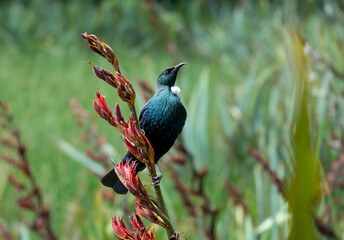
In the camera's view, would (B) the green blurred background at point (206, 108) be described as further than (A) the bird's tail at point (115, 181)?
Yes

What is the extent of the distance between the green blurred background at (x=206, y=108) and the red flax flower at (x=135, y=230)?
91 millimetres

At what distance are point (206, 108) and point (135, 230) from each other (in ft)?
4.79

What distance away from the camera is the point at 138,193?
28cm

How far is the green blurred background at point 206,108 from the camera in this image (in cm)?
120

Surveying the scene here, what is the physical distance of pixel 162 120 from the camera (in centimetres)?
29

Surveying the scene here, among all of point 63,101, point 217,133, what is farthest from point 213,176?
point 63,101

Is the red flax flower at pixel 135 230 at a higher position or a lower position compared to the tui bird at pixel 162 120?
lower

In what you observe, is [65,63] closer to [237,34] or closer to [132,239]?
[237,34]

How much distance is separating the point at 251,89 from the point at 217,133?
27 centimetres

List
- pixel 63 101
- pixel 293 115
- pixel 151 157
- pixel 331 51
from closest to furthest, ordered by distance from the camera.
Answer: pixel 293 115
pixel 151 157
pixel 331 51
pixel 63 101

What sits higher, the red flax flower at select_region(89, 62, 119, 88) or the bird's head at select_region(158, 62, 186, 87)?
the red flax flower at select_region(89, 62, 119, 88)

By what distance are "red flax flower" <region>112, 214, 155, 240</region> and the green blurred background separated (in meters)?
0.09

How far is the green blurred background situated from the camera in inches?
47.3

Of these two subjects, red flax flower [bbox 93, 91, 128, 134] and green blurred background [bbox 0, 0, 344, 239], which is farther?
green blurred background [bbox 0, 0, 344, 239]
